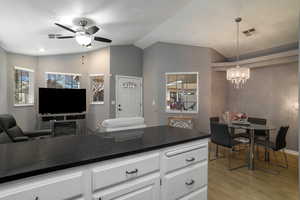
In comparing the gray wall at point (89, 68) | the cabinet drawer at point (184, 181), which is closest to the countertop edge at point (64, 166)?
the cabinet drawer at point (184, 181)

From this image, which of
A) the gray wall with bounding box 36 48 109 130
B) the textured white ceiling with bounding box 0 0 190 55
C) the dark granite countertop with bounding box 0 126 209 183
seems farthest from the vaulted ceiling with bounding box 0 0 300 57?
the dark granite countertop with bounding box 0 126 209 183

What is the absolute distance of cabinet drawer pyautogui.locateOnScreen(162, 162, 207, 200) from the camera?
4.49ft

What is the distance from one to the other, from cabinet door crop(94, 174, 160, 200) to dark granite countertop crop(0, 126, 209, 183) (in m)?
0.22

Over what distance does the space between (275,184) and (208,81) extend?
3227 millimetres

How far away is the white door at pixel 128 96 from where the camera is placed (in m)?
5.57

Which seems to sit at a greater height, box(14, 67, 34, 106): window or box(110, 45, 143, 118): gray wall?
box(110, 45, 143, 118): gray wall

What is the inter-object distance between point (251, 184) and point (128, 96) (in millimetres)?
4175

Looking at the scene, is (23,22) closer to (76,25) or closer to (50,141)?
(76,25)

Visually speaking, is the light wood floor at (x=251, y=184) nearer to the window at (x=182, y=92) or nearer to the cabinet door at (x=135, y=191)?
the cabinet door at (x=135, y=191)

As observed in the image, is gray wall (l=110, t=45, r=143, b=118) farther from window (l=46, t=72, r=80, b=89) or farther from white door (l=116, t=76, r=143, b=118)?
window (l=46, t=72, r=80, b=89)

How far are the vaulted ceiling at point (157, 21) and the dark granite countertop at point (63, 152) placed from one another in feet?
8.30

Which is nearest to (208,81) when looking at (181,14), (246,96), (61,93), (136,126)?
(246,96)

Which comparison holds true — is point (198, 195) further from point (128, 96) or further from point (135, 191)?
point (128, 96)

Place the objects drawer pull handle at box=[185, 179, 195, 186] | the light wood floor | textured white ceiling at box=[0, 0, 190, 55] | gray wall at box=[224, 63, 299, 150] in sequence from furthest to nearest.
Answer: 1. gray wall at box=[224, 63, 299, 150]
2. textured white ceiling at box=[0, 0, 190, 55]
3. the light wood floor
4. drawer pull handle at box=[185, 179, 195, 186]
